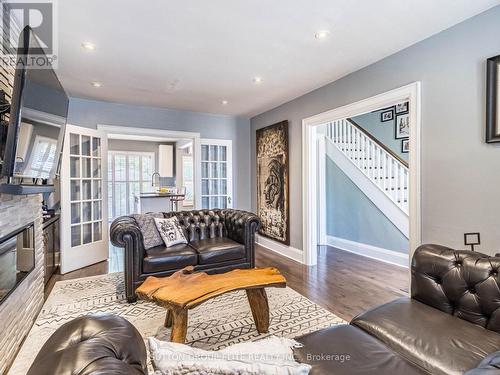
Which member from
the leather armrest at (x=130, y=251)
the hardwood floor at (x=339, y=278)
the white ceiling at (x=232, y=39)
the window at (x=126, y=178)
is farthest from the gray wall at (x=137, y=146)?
the leather armrest at (x=130, y=251)

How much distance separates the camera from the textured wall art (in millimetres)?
4684

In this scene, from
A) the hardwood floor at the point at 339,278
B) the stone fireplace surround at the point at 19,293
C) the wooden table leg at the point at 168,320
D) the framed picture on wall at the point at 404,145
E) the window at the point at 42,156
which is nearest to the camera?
the stone fireplace surround at the point at 19,293

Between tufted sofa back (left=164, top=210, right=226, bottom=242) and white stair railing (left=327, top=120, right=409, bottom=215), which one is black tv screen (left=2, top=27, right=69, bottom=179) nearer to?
tufted sofa back (left=164, top=210, right=226, bottom=242)

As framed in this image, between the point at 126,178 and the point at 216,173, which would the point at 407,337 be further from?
the point at 126,178

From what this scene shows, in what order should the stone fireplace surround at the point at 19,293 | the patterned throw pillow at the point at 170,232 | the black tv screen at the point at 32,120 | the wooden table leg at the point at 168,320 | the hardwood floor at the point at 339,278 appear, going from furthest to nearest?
the patterned throw pillow at the point at 170,232 < the hardwood floor at the point at 339,278 < the wooden table leg at the point at 168,320 < the stone fireplace surround at the point at 19,293 < the black tv screen at the point at 32,120

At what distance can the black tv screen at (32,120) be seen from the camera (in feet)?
5.37

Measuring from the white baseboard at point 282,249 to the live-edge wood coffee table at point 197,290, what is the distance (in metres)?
2.13

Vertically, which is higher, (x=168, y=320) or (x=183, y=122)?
(x=183, y=122)

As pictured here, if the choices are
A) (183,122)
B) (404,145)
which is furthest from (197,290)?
(404,145)

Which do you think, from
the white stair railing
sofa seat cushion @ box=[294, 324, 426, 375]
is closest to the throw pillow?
sofa seat cushion @ box=[294, 324, 426, 375]

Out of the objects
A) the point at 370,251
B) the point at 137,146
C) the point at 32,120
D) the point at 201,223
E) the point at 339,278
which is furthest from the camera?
the point at 137,146

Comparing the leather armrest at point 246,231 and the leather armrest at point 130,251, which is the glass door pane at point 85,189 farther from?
the leather armrest at point 246,231

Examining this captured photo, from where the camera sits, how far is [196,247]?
3.38 meters

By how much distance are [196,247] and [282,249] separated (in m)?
1.90
